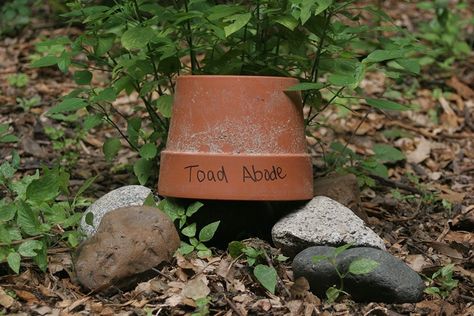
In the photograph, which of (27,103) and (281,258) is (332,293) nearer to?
(281,258)

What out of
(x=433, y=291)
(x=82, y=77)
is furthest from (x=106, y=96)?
(x=433, y=291)

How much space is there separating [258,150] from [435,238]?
941mm

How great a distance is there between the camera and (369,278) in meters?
2.54

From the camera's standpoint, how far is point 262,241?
295 cm

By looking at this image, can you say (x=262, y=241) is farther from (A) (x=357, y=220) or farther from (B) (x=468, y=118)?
(B) (x=468, y=118)

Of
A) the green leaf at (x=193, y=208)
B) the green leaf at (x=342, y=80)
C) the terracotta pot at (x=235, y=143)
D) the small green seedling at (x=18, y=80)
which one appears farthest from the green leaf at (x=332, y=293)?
the small green seedling at (x=18, y=80)

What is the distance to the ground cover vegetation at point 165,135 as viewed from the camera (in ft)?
8.82

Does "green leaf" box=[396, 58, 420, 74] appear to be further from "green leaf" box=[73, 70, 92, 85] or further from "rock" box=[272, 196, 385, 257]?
"green leaf" box=[73, 70, 92, 85]

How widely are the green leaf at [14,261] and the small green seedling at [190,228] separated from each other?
563mm

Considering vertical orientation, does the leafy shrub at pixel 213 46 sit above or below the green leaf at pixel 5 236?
above

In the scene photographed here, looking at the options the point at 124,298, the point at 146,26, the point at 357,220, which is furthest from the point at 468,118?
the point at 124,298

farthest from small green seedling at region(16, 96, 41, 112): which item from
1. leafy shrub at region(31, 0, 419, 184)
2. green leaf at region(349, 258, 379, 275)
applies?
green leaf at region(349, 258, 379, 275)

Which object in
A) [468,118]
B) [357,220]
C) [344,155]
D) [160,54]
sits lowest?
[468,118]

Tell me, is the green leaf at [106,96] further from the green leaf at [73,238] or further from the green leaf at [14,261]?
the green leaf at [14,261]
